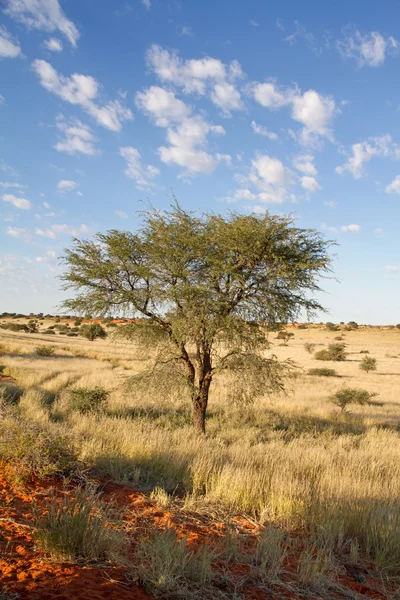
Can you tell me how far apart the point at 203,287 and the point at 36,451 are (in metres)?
6.67

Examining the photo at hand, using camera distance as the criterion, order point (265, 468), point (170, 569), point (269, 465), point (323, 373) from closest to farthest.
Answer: point (170, 569) < point (265, 468) < point (269, 465) < point (323, 373)

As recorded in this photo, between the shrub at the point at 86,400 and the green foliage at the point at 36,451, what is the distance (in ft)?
24.9

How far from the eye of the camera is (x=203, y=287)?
11.6 m

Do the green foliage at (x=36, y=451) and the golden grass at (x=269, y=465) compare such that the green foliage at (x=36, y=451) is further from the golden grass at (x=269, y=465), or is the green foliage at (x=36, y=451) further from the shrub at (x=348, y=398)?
the shrub at (x=348, y=398)

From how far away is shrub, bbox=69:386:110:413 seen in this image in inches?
570

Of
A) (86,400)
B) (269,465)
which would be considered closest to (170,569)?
(269,465)

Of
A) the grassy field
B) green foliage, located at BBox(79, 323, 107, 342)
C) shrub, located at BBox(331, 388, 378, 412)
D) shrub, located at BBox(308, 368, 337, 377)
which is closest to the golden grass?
the grassy field

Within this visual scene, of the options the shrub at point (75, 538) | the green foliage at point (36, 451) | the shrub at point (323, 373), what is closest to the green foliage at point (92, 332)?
the shrub at point (323, 373)

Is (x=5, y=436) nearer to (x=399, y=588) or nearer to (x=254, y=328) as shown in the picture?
(x=399, y=588)

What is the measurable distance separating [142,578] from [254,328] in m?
9.67

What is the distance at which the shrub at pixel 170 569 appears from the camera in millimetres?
3436

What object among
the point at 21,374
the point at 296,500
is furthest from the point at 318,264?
the point at 21,374

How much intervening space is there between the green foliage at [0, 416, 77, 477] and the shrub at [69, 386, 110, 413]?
24.9ft

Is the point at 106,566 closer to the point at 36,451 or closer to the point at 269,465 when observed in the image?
the point at 36,451
